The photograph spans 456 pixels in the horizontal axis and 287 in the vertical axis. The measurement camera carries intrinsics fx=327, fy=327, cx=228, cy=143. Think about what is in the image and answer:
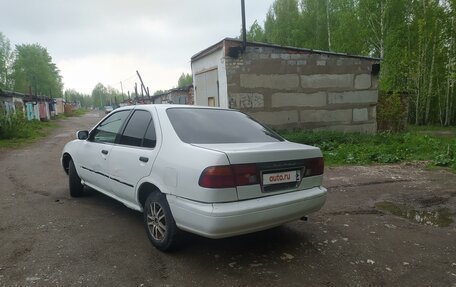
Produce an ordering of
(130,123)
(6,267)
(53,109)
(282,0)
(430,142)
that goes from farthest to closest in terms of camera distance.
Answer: (53,109)
(282,0)
(430,142)
(130,123)
(6,267)

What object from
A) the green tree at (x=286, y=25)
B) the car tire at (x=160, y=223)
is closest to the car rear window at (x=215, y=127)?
the car tire at (x=160, y=223)

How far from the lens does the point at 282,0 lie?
30969 millimetres

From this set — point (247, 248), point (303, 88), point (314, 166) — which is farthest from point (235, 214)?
point (303, 88)

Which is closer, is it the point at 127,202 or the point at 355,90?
the point at 127,202

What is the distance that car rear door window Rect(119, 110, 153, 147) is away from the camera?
3.66 meters

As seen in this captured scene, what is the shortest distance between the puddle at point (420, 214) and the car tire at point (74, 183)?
458cm

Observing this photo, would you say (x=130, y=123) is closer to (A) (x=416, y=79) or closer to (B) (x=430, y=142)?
(B) (x=430, y=142)

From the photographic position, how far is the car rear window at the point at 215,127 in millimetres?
3283

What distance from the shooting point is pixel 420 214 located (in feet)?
14.6

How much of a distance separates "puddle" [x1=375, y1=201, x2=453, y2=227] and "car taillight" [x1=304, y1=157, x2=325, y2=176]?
179cm

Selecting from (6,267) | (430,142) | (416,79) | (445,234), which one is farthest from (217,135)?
(416,79)

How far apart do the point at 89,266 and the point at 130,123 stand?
1.69 meters

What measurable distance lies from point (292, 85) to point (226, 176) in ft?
26.4

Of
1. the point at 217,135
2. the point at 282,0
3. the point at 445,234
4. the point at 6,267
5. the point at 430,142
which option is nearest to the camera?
the point at 6,267
